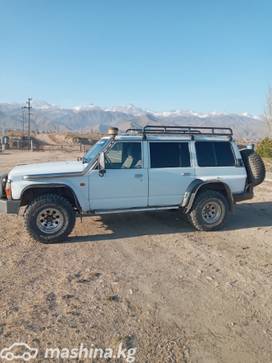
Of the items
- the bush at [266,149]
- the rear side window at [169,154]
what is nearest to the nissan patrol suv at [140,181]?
the rear side window at [169,154]

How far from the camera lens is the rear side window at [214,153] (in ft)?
23.2

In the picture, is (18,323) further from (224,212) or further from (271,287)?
(224,212)

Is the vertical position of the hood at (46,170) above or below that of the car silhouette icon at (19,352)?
above

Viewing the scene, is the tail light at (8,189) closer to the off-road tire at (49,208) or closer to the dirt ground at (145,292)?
the off-road tire at (49,208)

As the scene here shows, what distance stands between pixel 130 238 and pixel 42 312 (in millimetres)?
2935

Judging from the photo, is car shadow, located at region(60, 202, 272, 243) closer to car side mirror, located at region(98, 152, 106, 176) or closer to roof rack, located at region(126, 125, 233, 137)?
car side mirror, located at region(98, 152, 106, 176)

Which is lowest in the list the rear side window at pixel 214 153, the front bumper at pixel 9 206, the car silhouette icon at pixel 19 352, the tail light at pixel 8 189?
the car silhouette icon at pixel 19 352

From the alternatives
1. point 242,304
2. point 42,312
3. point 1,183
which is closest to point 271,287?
point 242,304

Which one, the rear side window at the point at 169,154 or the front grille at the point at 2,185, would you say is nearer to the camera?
the front grille at the point at 2,185

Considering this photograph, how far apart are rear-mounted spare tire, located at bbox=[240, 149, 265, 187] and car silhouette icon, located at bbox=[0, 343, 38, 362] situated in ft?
18.7

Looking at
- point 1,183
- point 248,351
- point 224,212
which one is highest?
point 1,183

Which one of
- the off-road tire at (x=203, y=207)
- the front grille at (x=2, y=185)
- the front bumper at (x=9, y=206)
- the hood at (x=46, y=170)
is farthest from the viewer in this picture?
the off-road tire at (x=203, y=207)

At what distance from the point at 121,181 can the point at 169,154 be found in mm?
1159

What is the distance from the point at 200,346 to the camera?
329 cm
